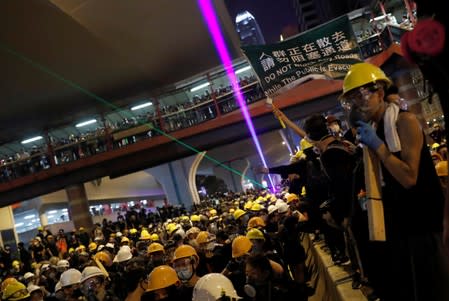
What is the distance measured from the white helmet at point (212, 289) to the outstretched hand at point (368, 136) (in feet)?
6.73

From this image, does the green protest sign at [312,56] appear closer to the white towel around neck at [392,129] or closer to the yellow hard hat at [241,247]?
the yellow hard hat at [241,247]

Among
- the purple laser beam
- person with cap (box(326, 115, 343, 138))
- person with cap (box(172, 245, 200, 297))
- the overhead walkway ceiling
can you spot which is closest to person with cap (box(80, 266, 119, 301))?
person with cap (box(172, 245, 200, 297))

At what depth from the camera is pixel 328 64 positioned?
277 inches

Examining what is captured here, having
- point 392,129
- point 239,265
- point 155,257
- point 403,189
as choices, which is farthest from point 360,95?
point 155,257

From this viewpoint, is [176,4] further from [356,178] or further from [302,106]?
[356,178]

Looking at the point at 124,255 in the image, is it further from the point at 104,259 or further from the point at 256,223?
the point at 256,223

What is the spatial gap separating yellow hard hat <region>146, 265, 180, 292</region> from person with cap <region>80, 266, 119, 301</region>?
1.65 m

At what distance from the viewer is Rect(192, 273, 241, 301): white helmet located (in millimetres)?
3775

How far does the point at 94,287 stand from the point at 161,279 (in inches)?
90.5

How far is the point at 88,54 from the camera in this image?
2222 cm

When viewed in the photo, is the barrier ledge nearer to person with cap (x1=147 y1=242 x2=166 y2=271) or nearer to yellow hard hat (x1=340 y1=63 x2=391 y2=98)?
yellow hard hat (x1=340 y1=63 x2=391 y2=98)

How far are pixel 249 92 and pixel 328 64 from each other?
47.0ft

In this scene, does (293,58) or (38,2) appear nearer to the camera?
(293,58)

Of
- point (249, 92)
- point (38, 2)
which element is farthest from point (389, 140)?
point (249, 92)
